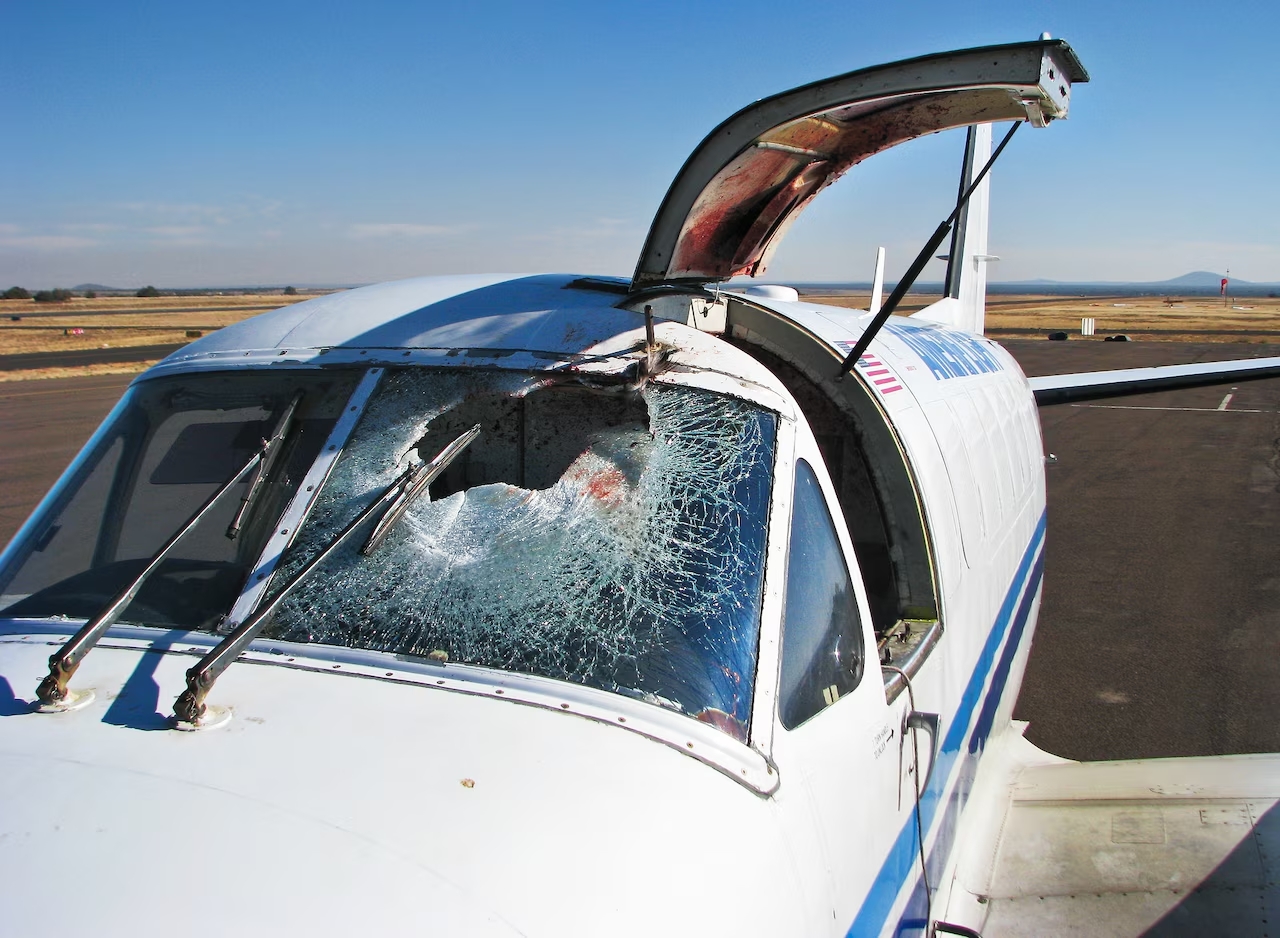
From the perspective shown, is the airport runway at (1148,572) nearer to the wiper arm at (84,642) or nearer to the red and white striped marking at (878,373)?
the red and white striped marking at (878,373)

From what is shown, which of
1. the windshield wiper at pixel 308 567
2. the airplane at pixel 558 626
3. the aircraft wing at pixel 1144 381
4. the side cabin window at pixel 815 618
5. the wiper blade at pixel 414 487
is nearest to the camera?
the airplane at pixel 558 626

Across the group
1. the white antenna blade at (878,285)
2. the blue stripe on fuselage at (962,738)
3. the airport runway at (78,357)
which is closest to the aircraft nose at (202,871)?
the blue stripe on fuselage at (962,738)

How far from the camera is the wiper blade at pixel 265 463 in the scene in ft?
8.08

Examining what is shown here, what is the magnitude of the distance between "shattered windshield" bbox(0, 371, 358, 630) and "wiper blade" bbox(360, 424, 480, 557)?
31 centimetres

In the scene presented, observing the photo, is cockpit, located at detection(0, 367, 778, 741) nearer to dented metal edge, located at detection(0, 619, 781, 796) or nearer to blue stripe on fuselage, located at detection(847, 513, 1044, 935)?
dented metal edge, located at detection(0, 619, 781, 796)

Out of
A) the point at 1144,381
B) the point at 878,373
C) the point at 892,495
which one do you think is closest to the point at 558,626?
the point at 892,495

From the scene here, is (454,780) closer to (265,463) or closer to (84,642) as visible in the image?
(84,642)

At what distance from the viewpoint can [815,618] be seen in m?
2.38

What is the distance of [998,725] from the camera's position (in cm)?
479

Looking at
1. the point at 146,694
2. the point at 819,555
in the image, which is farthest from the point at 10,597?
the point at 819,555

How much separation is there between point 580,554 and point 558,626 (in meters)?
0.21

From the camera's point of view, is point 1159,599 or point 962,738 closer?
point 962,738

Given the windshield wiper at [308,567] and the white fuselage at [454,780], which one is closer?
the white fuselage at [454,780]

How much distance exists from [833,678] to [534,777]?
0.89m
